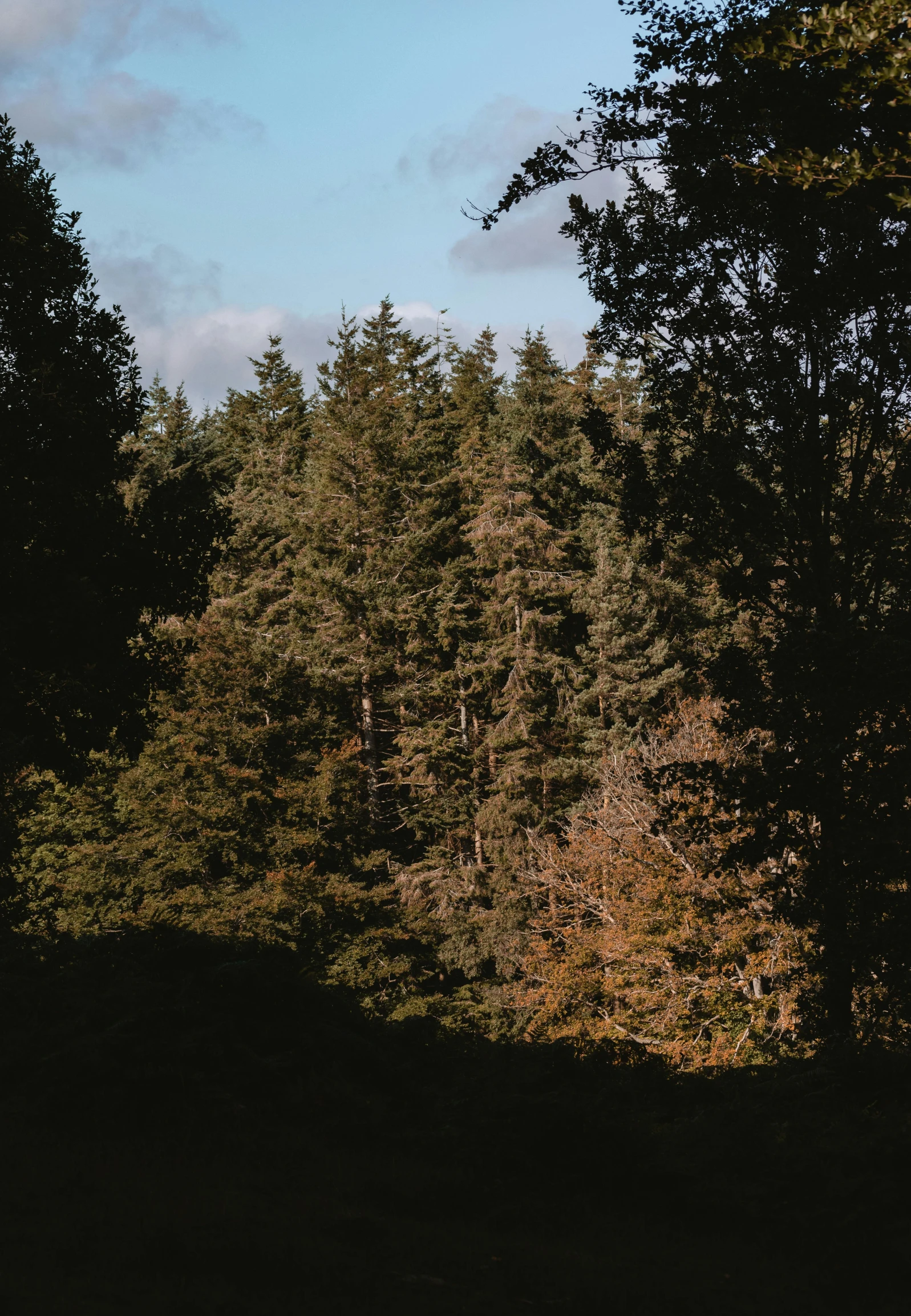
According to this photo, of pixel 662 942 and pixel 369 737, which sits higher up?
pixel 369 737

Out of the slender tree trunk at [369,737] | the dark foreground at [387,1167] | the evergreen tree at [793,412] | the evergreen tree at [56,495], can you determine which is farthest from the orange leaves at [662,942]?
the slender tree trunk at [369,737]

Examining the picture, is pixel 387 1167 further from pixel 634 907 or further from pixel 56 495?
pixel 634 907

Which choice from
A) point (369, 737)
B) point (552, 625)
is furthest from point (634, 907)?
point (369, 737)

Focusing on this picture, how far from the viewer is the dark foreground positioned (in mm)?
4172

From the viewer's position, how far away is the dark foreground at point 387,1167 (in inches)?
164

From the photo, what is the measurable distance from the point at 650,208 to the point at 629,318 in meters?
1.11

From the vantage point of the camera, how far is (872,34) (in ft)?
22.7

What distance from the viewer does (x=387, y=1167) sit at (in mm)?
5852

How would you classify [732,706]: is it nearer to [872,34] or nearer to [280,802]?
[872,34]

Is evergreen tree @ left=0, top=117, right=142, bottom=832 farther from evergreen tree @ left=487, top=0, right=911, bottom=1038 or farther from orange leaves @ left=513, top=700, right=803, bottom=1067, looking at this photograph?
orange leaves @ left=513, top=700, right=803, bottom=1067

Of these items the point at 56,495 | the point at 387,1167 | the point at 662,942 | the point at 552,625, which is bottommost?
the point at 662,942

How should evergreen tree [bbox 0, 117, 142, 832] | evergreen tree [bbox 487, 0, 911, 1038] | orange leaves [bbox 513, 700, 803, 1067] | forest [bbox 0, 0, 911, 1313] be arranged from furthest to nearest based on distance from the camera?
1. orange leaves [bbox 513, 700, 803, 1067]
2. evergreen tree [bbox 0, 117, 142, 832]
3. evergreen tree [bbox 487, 0, 911, 1038]
4. forest [bbox 0, 0, 911, 1313]

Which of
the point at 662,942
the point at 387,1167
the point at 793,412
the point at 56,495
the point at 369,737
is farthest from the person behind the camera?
the point at 369,737

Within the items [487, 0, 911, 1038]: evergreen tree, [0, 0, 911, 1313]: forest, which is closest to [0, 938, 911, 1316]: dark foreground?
[0, 0, 911, 1313]: forest
